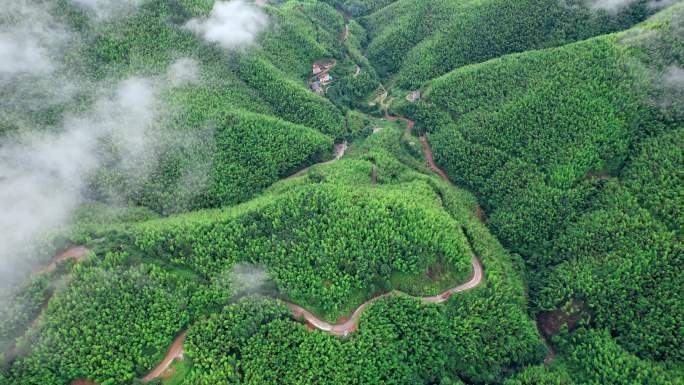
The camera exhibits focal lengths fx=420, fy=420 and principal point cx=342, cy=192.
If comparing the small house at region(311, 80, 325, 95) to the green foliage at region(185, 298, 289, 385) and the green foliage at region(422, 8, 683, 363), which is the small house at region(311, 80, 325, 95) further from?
the green foliage at region(185, 298, 289, 385)

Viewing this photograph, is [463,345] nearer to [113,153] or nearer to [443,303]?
[443,303]

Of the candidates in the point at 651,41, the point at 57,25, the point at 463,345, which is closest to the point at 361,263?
A: the point at 463,345

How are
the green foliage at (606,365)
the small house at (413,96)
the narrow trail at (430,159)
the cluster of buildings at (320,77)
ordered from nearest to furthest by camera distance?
the green foliage at (606,365), the narrow trail at (430,159), the small house at (413,96), the cluster of buildings at (320,77)

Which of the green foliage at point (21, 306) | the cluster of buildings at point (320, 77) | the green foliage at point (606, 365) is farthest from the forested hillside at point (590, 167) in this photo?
the green foliage at point (21, 306)

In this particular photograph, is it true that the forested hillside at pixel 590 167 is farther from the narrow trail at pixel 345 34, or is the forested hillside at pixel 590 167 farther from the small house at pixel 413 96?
the narrow trail at pixel 345 34

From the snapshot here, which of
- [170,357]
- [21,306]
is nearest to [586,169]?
[170,357]

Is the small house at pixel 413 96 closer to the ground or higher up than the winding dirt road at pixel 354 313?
higher up

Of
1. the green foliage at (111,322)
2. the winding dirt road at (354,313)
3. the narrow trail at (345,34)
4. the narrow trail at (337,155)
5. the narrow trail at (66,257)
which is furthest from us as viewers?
the narrow trail at (345,34)
